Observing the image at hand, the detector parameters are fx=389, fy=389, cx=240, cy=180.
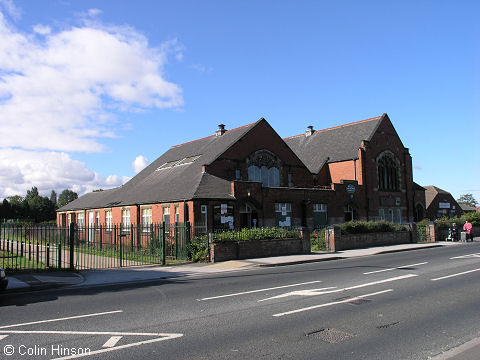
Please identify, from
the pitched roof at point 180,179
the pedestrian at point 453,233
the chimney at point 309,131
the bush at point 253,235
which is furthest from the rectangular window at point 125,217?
the pedestrian at point 453,233

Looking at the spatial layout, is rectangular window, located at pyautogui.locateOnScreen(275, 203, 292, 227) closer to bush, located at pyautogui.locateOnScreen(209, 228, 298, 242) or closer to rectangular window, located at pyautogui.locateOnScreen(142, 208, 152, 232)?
bush, located at pyautogui.locateOnScreen(209, 228, 298, 242)

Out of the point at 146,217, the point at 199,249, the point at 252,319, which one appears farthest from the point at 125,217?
the point at 252,319

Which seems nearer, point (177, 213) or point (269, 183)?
point (177, 213)

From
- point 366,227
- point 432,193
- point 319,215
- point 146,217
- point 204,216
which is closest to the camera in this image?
point 204,216

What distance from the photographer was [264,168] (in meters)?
32.7

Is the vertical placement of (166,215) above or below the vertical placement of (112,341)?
above

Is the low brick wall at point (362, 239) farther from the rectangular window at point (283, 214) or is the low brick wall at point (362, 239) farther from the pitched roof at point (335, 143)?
the pitched roof at point (335, 143)

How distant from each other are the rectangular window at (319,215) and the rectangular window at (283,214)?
111 inches

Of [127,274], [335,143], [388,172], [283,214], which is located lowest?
[127,274]

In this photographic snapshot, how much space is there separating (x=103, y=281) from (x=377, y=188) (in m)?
32.1

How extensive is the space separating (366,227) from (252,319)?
72.4 feet

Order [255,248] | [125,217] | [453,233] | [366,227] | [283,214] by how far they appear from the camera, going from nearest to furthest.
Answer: [255,248]
[366,227]
[283,214]
[125,217]
[453,233]

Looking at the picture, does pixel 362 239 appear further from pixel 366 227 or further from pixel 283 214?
pixel 283 214

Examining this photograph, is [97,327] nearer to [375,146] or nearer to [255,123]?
[255,123]
